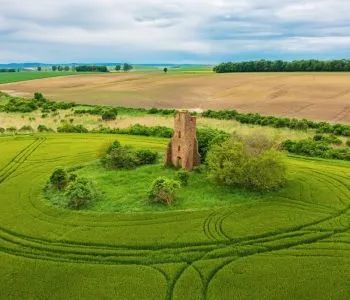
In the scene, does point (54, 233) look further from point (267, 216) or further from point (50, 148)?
point (50, 148)

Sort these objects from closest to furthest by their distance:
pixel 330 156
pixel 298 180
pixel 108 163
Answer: pixel 298 180, pixel 108 163, pixel 330 156

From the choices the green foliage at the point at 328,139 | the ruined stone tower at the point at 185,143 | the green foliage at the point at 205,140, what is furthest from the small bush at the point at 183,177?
the green foliage at the point at 328,139

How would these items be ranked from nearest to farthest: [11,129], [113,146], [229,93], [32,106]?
[113,146] → [11,129] → [32,106] → [229,93]

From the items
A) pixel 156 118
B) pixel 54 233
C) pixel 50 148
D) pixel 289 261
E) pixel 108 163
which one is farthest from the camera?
pixel 156 118

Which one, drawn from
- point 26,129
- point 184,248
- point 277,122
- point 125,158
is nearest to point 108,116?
point 26,129

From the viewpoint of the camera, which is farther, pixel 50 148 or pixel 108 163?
pixel 50 148

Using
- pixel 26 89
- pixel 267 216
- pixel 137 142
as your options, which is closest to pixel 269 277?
pixel 267 216

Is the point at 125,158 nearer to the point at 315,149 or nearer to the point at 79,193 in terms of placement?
the point at 79,193
